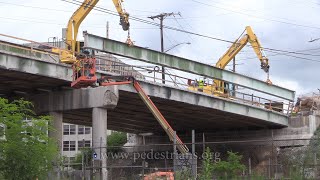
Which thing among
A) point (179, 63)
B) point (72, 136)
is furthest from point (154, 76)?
point (72, 136)

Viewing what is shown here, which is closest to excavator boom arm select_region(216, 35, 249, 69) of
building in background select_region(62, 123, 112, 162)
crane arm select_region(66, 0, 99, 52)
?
crane arm select_region(66, 0, 99, 52)

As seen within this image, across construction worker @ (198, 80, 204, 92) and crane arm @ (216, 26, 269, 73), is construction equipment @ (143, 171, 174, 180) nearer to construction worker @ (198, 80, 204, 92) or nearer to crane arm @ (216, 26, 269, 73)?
construction worker @ (198, 80, 204, 92)

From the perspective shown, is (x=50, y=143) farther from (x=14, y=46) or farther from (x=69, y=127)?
(x=69, y=127)

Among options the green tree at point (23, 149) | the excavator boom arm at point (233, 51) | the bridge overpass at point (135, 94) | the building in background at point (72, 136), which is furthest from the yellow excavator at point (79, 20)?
the building in background at point (72, 136)

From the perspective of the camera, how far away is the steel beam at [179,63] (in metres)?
35.1

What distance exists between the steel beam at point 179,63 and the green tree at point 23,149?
18242mm

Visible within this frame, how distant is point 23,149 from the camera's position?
51.3ft

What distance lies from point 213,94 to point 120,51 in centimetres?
1258

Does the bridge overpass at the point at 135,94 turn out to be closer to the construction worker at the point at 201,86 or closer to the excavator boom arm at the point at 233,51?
the construction worker at the point at 201,86

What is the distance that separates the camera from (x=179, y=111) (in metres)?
46.9

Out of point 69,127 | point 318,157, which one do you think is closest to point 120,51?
point 318,157

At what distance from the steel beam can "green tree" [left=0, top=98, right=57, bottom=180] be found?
18.2 m

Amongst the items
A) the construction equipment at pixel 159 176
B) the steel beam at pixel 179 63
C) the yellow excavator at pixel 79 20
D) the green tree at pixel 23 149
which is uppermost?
the yellow excavator at pixel 79 20

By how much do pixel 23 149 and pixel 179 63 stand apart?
2607 cm
